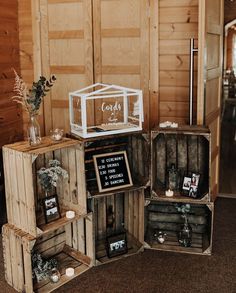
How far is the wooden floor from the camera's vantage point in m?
4.93

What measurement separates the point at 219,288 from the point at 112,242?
33.2 inches

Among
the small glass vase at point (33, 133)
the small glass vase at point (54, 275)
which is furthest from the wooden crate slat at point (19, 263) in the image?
the small glass vase at point (33, 133)

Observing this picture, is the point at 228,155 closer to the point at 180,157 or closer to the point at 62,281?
the point at 180,157

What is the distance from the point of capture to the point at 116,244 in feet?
10.8

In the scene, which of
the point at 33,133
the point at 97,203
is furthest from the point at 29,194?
the point at 97,203

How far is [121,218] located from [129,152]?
21.0 inches

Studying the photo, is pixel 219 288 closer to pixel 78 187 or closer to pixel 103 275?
pixel 103 275

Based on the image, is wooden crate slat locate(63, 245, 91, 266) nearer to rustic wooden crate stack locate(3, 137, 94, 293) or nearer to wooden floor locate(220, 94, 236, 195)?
rustic wooden crate stack locate(3, 137, 94, 293)

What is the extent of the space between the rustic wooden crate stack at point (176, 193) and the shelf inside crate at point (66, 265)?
1.77 feet

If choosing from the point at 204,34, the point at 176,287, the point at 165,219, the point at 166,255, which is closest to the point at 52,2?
the point at 204,34

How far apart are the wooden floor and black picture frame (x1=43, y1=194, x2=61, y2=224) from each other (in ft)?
7.39

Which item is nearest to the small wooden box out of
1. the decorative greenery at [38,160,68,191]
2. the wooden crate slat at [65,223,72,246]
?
the decorative greenery at [38,160,68,191]

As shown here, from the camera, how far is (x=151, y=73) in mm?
4039

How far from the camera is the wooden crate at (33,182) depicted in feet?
8.88
